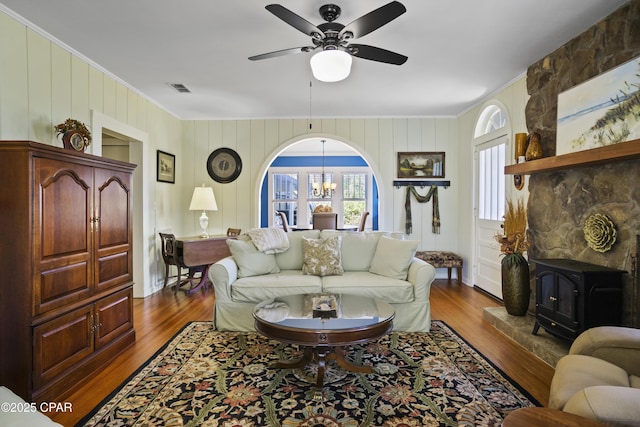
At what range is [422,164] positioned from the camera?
217 inches

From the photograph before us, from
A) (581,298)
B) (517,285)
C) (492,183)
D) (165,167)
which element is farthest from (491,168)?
(165,167)

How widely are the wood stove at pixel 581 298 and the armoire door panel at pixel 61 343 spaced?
3.46 m

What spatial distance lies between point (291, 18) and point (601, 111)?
2.34 meters

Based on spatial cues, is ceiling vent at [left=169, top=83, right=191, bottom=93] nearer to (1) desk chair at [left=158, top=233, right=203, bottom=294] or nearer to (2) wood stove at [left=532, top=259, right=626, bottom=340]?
(1) desk chair at [left=158, top=233, right=203, bottom=294]

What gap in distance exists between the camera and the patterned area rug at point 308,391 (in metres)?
1.86

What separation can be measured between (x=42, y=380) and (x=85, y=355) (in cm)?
35

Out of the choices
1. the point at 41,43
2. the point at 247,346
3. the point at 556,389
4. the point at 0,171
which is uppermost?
the point at 41,43

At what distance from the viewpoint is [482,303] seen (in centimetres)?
409

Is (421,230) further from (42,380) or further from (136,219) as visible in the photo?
(42,380)

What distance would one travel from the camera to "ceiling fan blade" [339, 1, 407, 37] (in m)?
1.86

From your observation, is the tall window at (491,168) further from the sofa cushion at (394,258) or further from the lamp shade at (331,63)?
the lamp shade at (331,63)

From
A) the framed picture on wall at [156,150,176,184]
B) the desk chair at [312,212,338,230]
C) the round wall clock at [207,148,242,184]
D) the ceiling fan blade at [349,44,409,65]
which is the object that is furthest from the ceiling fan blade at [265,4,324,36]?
the desk chair at [312,212,338,230]

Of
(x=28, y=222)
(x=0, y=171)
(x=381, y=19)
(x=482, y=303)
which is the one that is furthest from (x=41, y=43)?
(x=482, y=303)

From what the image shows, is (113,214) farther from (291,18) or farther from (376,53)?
(376,53)
